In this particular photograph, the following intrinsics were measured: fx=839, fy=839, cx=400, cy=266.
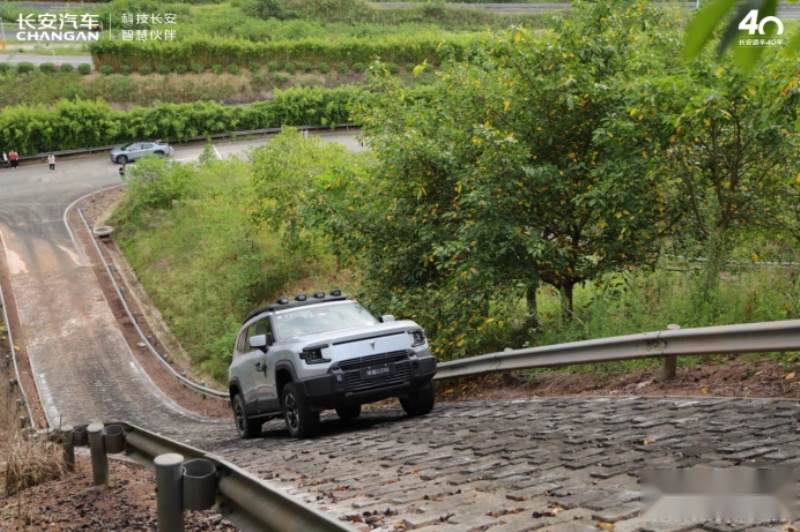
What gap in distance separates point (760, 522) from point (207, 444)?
10070 millimetres

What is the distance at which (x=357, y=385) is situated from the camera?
10.7 meters

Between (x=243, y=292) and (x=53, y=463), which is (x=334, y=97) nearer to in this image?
(x=243, y=292)

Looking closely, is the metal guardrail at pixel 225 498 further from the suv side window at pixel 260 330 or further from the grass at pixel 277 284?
the grass at pixel 277 284

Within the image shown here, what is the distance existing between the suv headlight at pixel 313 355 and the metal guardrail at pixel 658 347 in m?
3.11

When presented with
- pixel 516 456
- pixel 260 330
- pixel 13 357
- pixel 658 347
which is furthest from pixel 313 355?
pixel 13 357

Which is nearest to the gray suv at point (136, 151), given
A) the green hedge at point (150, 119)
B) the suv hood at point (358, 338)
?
the green hedge at point (150, 119)

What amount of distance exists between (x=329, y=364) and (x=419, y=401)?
61.4 inches

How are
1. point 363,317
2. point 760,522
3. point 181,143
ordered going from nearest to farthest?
point 760,522 → point 363,317 → point 181,143

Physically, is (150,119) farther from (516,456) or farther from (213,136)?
(516,456)

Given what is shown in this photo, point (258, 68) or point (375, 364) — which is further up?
point (258, 68)

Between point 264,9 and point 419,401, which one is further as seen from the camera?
point 264,9

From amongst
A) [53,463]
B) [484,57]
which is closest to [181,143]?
[484,57]

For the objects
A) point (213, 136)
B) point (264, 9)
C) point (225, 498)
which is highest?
point (264, 9)

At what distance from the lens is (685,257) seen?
13.5m
